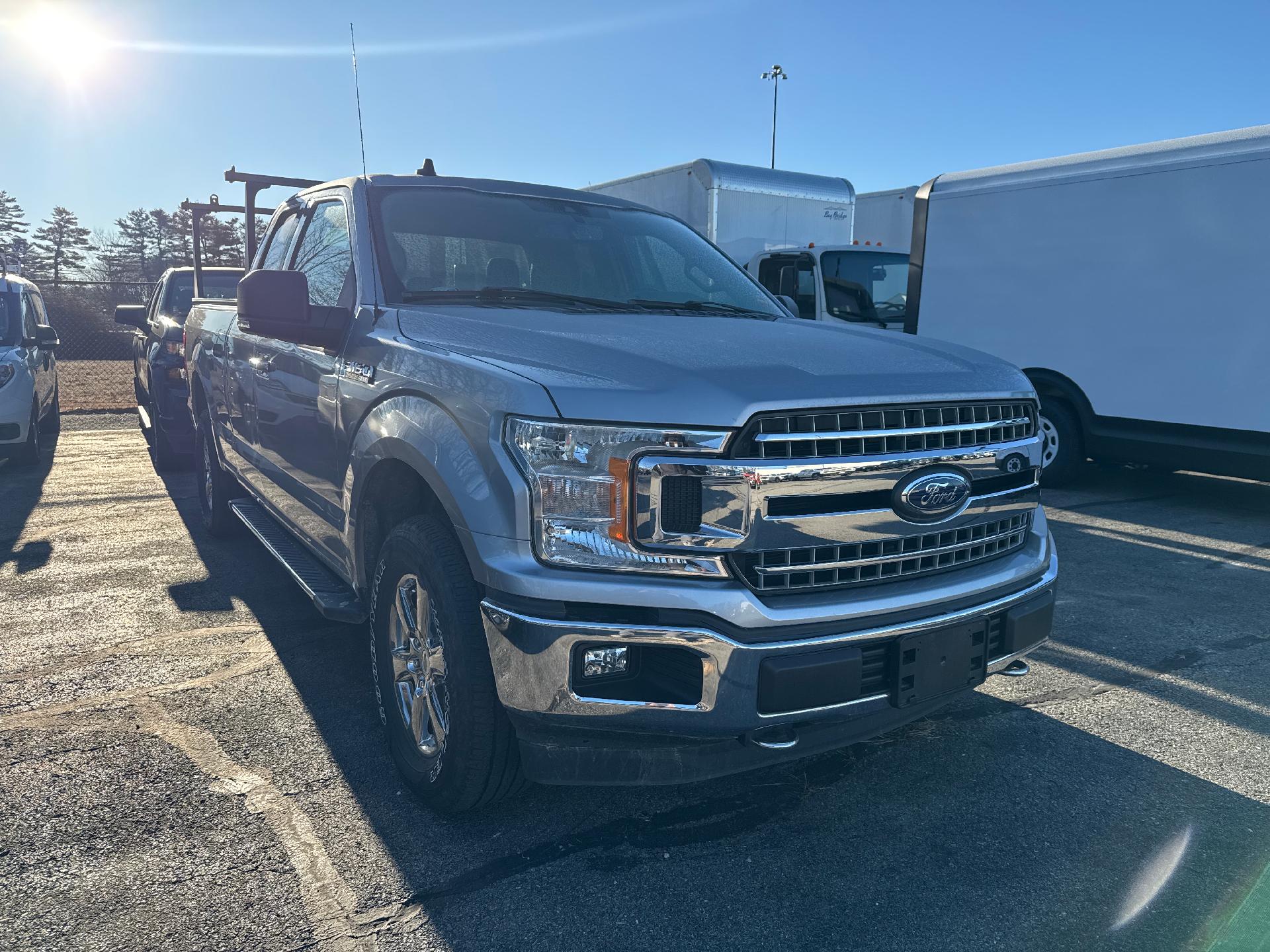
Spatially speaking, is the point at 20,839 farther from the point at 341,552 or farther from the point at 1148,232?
the point at 1148,232

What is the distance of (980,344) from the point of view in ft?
28.7

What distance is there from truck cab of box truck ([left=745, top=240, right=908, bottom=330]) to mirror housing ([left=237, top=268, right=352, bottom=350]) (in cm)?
720

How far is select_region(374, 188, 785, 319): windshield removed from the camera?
3.39m

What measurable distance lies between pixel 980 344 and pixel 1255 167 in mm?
2514

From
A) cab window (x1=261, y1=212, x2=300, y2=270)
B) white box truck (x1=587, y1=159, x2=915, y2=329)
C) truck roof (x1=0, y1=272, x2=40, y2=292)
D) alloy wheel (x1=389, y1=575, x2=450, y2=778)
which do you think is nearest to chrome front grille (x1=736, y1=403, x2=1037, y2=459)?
alloy wheel (x1=389, y1=575, x2=450, y2=778)

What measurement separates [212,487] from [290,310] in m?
3.15

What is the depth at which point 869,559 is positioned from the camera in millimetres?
2430

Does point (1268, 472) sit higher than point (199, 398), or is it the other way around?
point (199, 398)

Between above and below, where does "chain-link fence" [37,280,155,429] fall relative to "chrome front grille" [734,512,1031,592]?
below

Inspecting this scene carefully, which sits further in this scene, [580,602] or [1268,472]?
[1268,472]

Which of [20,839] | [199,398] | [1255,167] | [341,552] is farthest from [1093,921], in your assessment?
[1255,167]

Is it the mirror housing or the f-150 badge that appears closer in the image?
the f-150 badge

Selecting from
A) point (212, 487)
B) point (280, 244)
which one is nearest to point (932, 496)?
point (280, 244)

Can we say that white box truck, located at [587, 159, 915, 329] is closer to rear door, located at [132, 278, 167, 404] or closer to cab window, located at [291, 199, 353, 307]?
rear door, located at [132, 278, 167, 404]
